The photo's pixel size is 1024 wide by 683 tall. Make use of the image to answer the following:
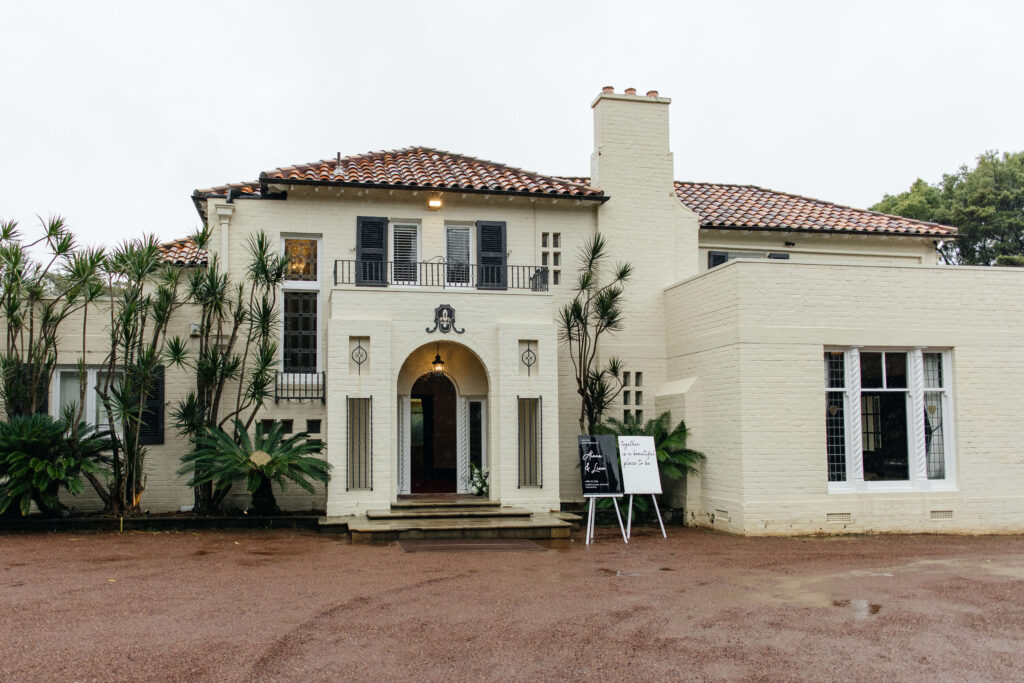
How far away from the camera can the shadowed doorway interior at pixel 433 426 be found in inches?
713

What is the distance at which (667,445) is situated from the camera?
15.6m

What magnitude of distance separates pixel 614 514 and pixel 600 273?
4711 millimetres

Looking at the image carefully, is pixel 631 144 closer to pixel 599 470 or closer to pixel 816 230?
pixel 816 230

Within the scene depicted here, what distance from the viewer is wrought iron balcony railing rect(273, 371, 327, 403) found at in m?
16.3

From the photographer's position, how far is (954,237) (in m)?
19.0

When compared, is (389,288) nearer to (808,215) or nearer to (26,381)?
(26,381)

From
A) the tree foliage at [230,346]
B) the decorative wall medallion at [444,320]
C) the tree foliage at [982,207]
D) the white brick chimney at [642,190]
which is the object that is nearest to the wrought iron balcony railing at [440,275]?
the decorative wall medallion at [444,320]

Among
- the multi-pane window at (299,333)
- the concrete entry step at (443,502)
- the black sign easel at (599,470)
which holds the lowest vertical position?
the concrete entry step at (443,502)

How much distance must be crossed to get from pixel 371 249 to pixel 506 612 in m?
9.60

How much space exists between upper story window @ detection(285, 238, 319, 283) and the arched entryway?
95.9 inches

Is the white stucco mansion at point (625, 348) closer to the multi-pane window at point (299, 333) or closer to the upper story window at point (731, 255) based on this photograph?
the multi-pane window at point (299, 333)

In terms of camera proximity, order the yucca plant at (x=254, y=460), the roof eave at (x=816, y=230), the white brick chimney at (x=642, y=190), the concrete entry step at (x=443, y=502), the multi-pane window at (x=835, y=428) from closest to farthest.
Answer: the yucca plant at (x=254, y=460) → the multi-pane window at (x=835, y=428) → the concrete entry step at (x=443, y=502) → the white brick chimney at (x=642, y=190) → the roof eave at (x=816, y=230)

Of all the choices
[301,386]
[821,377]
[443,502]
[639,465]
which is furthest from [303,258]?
[821,377]

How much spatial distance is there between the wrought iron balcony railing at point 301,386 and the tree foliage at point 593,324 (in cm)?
457
